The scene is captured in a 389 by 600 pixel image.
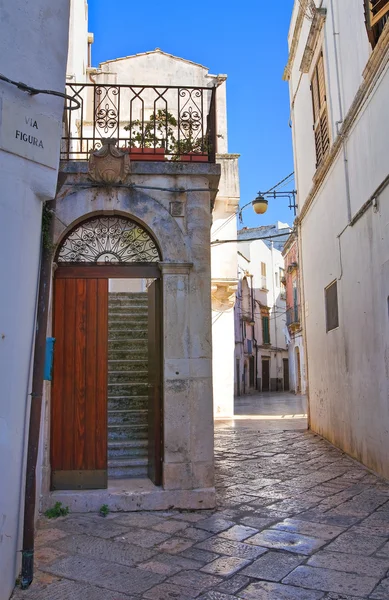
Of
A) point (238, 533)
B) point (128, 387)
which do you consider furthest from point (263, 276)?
point (238, 533)

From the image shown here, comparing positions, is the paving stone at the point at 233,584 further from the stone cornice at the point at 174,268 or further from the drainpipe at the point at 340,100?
the drainpipe at the point at 340,100

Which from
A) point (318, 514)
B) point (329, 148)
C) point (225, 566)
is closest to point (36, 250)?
point (225, 566)

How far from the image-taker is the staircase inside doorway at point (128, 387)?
6.89m

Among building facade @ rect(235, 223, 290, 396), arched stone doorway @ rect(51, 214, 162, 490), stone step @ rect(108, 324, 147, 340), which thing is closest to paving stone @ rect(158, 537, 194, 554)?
arched stone doorway @ rect(51, 214, 162, 490)

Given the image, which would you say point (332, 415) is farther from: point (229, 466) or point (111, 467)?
point (111, 467)

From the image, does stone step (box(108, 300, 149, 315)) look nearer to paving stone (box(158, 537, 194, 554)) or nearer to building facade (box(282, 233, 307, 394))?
paving stone (box(158, 537, 194, 554))

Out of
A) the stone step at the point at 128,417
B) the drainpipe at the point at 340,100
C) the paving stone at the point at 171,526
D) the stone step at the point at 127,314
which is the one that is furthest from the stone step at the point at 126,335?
the paving stone at the point at 171,526

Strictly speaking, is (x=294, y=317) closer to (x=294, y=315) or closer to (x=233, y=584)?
(x=294, y=315)

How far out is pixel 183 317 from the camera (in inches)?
221

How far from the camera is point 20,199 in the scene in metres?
3.66

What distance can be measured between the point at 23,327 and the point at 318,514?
3.33 meters

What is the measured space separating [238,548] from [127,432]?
3436 millimetres

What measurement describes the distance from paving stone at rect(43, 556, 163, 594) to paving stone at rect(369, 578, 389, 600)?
1.39 metres

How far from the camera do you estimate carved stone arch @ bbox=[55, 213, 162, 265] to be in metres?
5.79
